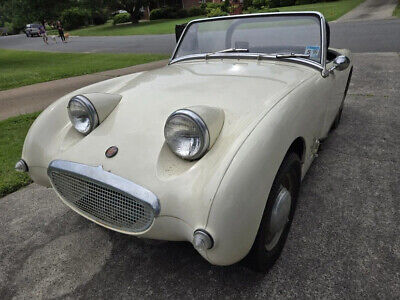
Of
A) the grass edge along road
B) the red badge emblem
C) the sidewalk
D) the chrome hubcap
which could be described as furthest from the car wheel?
the grass edge along road

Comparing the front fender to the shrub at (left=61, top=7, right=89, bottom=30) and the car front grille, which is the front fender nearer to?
the car front grille

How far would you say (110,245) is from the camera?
2.21 m

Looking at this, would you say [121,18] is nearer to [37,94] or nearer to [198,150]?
Answer: [37,94]

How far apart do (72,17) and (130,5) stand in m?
9.78

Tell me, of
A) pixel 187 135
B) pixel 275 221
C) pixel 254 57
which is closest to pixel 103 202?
pixel 187 135

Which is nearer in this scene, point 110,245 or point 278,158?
point 278,158

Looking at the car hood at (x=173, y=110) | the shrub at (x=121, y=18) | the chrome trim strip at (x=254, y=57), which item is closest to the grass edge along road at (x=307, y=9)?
the shrub at (x=121, y=18)

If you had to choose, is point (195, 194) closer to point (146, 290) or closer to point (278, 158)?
point (278, 158)

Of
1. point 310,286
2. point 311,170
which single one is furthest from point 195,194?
point 311,170

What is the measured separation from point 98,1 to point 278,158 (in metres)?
39.0

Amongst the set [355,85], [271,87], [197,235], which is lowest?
[355,85]

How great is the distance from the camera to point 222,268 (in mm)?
1932

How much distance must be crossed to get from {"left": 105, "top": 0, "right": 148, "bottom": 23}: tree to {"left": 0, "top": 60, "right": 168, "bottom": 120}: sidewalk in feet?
102

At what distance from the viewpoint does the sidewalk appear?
5.68 metres
